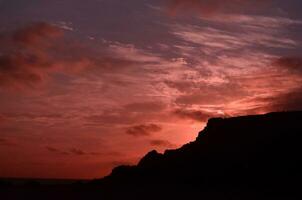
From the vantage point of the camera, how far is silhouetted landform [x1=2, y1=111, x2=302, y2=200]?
49312 mm

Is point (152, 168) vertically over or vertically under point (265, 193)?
over

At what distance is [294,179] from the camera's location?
Answer: 2009 inches

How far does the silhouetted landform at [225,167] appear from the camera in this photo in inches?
1941

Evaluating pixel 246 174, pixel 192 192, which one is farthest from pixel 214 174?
pixel 192 192

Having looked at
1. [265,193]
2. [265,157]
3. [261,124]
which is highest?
[261,124]

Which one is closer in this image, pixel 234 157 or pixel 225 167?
pixel 225 167

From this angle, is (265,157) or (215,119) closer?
(265,157)

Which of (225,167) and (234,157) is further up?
(234,157)

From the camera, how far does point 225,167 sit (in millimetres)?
56344

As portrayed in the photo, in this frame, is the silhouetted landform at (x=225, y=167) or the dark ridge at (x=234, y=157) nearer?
the silhouetted landform at (x=225, y=167)

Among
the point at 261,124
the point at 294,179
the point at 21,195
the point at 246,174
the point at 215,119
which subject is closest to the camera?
the point at 21,195

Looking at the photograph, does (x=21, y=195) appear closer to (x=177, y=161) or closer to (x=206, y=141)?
(x=177, y=161)

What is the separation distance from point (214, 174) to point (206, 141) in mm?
7733

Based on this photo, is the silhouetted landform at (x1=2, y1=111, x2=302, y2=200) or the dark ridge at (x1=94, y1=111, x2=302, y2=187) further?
the dark ridge at (x1=94, y1=111, x2=302, y2=187)
